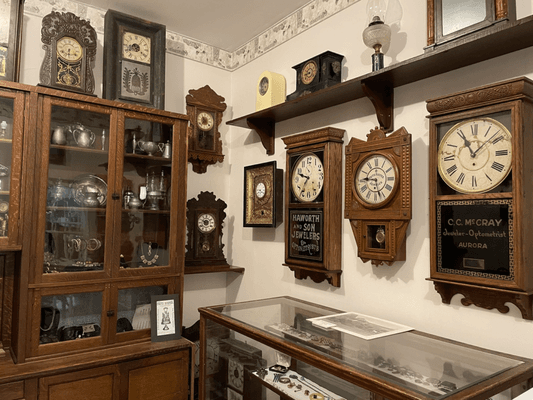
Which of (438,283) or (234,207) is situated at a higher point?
(234,207)

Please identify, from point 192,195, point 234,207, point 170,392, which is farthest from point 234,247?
point 170,392

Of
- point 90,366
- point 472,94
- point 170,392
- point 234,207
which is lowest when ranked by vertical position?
point 170,392

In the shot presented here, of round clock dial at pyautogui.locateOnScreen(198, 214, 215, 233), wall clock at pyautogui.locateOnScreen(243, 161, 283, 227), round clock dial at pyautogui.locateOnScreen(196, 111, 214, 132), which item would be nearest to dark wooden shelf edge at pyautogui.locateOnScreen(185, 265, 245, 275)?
round clock dial at pyautogui.locateOnScreen(198, 214, 215, 233)

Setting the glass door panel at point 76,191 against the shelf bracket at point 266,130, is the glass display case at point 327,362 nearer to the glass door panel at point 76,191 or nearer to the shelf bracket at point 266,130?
the glass door panel at point 76,191

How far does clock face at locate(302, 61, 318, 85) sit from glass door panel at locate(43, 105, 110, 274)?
4.05 feet

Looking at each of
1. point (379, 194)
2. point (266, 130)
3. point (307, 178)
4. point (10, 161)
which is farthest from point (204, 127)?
point (379, 194)

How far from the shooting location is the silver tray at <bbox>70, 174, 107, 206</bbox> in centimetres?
237

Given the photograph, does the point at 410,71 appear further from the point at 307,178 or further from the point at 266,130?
the point at 266,130

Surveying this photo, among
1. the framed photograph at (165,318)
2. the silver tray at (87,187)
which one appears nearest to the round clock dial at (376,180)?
the framed photograph at (165,318)

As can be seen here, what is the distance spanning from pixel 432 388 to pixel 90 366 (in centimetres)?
180

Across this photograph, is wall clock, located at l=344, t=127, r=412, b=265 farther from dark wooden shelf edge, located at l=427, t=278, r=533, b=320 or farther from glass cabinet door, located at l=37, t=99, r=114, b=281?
glass cabinet door, located at l=37, t=99, r=114, b=281

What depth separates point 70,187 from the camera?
236cm

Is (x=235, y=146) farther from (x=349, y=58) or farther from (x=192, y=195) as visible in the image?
(x=349, y=58)

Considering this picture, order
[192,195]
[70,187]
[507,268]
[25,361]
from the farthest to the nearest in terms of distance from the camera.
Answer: [192,195] → [70,187] → [25,361] → [507,268]
